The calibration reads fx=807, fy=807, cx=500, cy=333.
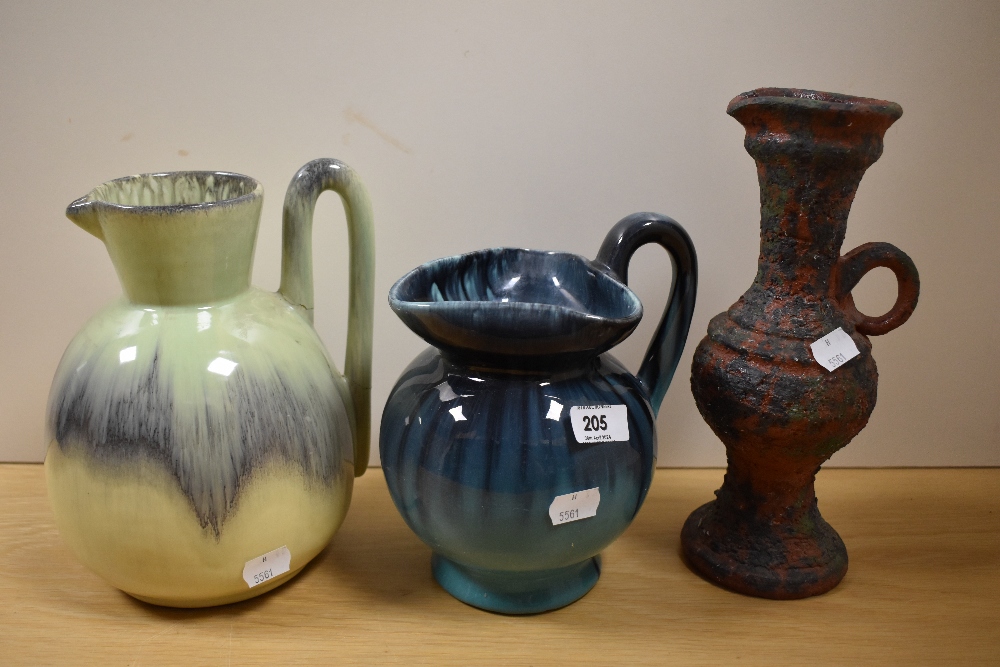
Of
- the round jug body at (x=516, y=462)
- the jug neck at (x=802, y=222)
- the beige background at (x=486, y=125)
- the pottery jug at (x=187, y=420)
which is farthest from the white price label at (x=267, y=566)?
the jug neck at (x=802, y=222)

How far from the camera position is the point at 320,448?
2.64 ft

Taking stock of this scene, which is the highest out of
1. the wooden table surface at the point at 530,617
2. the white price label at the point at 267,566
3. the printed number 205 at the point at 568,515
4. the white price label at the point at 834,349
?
the white price label at the point at 834,349

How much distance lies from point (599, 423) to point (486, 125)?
1.52 ft

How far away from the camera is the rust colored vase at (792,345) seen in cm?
76

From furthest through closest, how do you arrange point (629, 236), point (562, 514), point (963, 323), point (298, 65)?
1. point (963, 323)
2. point (298, 65)
3. point (629, 236)
4. point (562, 514)

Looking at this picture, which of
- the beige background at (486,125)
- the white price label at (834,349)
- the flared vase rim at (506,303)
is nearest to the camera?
the flared vase rim at (506,303)

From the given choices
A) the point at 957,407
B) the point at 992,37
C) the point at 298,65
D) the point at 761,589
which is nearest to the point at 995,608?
the point at 761,589

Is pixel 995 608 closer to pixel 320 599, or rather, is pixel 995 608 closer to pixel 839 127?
pixel 839 127

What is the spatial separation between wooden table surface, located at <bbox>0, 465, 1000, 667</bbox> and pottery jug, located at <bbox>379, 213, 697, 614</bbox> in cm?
6

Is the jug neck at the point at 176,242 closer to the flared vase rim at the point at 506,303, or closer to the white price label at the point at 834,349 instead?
the flared vase rim at the point at 506,303

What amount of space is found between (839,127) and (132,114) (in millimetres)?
824

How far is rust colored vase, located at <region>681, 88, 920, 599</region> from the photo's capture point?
76cm

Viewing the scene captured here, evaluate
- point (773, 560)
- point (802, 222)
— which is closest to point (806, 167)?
point (802, 222)

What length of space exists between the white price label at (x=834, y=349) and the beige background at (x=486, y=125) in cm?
29
